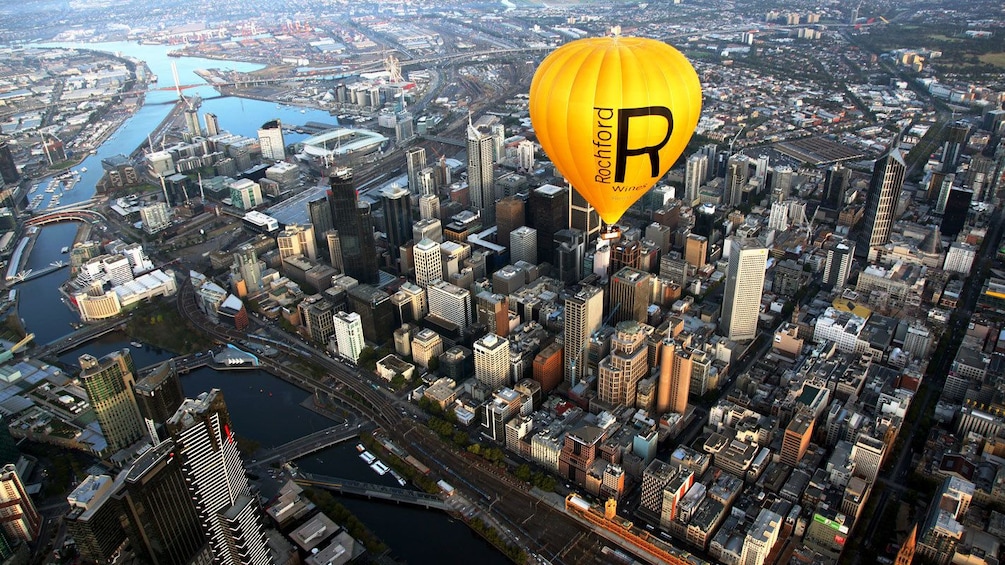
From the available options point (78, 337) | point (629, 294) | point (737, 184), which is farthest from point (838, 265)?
point (78, 337)

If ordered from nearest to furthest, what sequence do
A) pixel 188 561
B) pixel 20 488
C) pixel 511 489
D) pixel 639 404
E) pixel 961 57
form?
pixel 188 561 → pixel 20 488 → pixel 511 489 → pixel 639 404 → pixel 961 57

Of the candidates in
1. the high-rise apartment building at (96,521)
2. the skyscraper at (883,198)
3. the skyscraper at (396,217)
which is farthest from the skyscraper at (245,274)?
the skyscraper at (883,198)

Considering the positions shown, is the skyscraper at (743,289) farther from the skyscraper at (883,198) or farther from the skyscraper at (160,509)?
the skyscraper at (160,509)

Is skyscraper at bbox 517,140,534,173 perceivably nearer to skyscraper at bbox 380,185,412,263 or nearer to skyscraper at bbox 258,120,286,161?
skyscraper at bbox 380,185,412,263

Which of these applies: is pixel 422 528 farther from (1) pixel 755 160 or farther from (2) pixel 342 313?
(1) pixel 755 160

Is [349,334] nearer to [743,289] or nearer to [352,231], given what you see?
[352,231]

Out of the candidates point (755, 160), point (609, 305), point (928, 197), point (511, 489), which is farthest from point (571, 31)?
point (511, 489)
